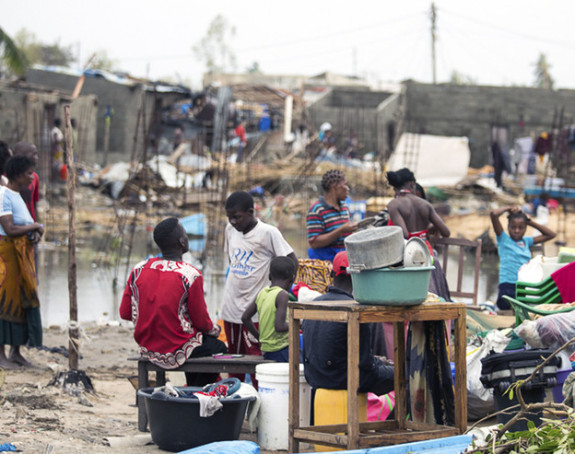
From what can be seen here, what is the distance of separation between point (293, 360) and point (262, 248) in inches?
53.9

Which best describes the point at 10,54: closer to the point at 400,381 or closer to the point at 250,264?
the point at 250,264

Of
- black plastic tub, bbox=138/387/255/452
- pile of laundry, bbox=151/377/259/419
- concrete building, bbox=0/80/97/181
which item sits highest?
concrete building, bbox=0/80/97/181

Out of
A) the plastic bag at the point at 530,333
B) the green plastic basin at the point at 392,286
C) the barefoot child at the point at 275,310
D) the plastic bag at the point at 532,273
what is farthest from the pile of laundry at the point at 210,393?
the plastic bag at the point at 532,273

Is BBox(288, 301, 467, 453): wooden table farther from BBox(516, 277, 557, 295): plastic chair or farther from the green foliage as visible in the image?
BBox(516, 277, 557, 295): plastic chair

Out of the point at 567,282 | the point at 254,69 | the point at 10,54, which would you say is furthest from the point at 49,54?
the point at 567,282

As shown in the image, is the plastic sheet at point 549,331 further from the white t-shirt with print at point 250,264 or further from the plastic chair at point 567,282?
the white t-shirt with print at point 250,264

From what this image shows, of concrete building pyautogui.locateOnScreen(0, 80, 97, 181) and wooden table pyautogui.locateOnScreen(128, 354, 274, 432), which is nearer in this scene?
Result: wooden table pyautogui.locateOnScreen(128, 354, 274, 432)

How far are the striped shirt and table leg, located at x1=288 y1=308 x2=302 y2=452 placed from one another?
7.77 ft

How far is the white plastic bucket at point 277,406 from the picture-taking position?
4844 mm

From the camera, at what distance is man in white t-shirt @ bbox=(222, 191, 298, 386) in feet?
18.6

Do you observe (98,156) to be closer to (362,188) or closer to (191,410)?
(362,188)

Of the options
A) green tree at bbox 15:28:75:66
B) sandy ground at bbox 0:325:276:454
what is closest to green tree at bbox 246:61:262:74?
green tree at bbox 15:28:75:66

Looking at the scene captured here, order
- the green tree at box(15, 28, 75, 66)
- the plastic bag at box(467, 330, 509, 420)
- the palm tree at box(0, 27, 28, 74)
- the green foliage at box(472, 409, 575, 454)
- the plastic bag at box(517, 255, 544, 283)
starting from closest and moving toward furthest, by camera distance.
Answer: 1. the green foliage at box(472, 409, 575, 454)
2. the plastic bag at box(467, 330, 509, 420)
3. the plastic bag at box(517, 255, 544, 283)
4. the palm tree at box(0, 27, 28, 74)
5. the green tree at box(15, 28, 75, 66)

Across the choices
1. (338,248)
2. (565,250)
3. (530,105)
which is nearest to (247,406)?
(338,248)
